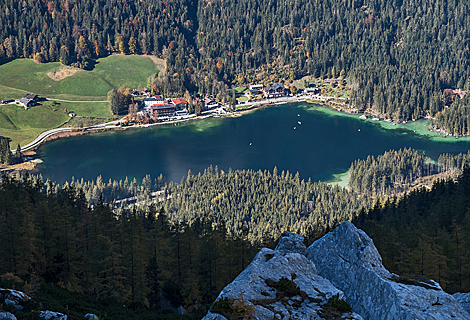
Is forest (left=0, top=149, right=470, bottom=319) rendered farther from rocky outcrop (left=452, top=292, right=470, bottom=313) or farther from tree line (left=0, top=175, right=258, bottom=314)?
rocky outcrop (left=452, top=292, right=470, bottom=313)

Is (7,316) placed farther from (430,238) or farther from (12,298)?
(430,238)

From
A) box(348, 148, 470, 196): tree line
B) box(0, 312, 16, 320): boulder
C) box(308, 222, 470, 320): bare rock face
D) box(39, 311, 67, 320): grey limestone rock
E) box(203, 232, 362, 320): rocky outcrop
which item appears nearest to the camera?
box(203, 232, 362, 320): rocky outcrop

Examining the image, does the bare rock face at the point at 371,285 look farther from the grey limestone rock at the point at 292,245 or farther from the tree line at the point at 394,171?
the tree line at the point at 394,171

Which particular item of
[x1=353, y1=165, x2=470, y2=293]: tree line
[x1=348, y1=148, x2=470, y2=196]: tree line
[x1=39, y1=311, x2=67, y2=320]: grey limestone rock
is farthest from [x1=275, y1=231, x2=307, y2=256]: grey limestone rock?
[x1=348, y1=148, x2=470, y2=196]: tree line

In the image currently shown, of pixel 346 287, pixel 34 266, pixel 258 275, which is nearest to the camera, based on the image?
pixel 258 275

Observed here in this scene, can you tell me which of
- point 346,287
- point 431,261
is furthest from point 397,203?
point 346,287

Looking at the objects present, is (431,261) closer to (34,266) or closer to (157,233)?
(157,233)

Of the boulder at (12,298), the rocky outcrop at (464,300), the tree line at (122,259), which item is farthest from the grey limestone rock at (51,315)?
the rocky outcrop at (464,300)
